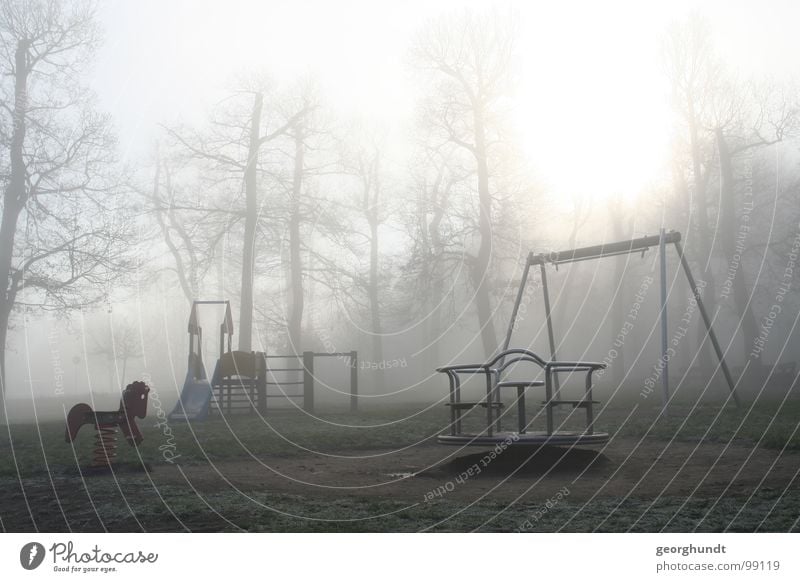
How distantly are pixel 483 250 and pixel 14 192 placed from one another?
27.5 ft

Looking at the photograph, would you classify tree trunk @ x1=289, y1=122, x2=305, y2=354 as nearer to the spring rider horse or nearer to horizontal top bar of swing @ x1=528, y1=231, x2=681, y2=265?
horizontal top bar of swing @ x1=528, y1=231, x2=681, y2=265

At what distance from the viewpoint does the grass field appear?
4.38 m

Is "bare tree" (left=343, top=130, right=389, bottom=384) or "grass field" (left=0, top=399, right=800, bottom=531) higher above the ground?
"bare tree" (left=343, top=130, right=389, bottom=384)

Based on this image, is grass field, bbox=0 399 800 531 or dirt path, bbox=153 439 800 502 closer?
grass field, bbox=0 399 800 531

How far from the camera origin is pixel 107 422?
20.0 ft

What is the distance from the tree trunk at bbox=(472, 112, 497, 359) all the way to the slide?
18.7 feet

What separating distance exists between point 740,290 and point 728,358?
22.8 feet

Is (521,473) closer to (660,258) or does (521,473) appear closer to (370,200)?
(660,258)

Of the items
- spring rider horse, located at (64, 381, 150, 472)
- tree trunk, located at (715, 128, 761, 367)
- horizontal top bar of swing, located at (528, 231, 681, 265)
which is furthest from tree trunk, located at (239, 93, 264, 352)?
spring rider horse, located at (64, 381, 150, 472)

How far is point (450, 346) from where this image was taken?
22.5 meters

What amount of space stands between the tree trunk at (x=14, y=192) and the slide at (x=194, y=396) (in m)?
2.66

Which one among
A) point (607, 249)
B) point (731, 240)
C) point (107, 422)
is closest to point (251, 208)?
point (607, 249)

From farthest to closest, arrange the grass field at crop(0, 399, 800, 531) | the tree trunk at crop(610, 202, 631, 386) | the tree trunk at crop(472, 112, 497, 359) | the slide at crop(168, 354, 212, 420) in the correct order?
the tree trunk at crop(610, 202, 631, 386)
the tree trunk at crop(472, 112, 497, 359)
the slide at crop(168, 354, 212, 420)
the grass field at crop(0, 399, 800, 531)

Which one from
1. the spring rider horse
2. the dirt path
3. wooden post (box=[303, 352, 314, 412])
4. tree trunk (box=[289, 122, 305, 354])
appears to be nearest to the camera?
the dirt path
